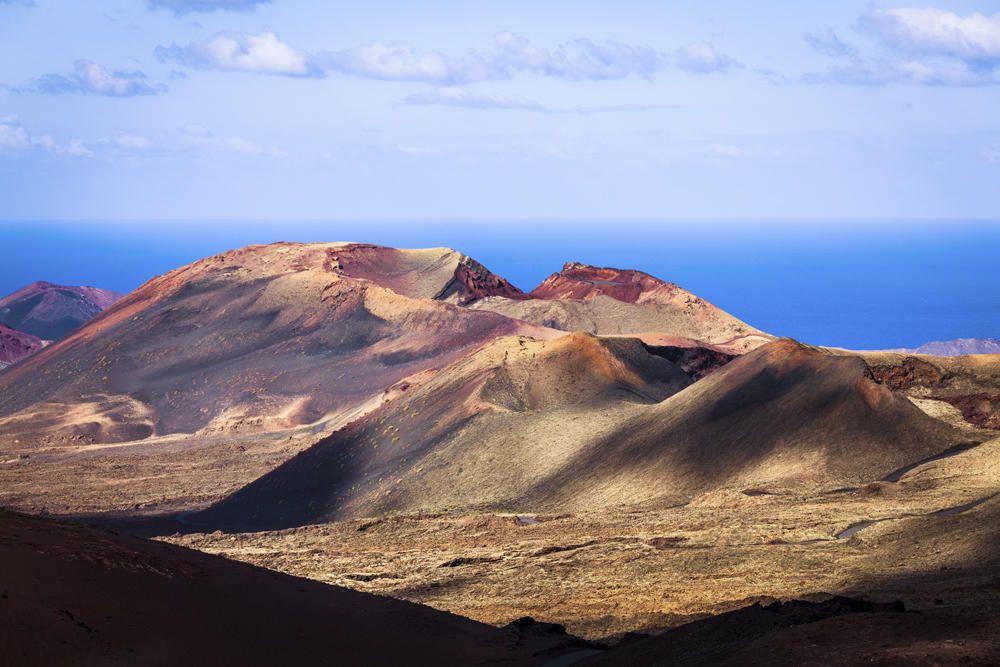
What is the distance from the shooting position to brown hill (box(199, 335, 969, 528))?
35625 mm

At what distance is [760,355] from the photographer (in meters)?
41.8

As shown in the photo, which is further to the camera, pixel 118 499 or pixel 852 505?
pixel 118 499

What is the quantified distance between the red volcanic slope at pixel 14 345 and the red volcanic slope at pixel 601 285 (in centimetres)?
3360

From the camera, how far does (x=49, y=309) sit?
387 ft

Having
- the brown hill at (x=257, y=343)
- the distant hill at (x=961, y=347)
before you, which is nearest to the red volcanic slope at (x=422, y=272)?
the brown hill at (x=257, y=343)

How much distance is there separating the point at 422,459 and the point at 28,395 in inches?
1306

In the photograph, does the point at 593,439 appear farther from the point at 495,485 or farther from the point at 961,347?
the point at 961,347

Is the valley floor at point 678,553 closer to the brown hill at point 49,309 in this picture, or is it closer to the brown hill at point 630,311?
the brown hill at point 630,311

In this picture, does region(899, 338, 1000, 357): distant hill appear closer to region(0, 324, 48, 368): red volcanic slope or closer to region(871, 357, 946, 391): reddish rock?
region(871, 357, 946, 391): reddish rock

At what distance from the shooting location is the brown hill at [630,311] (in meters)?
73.1

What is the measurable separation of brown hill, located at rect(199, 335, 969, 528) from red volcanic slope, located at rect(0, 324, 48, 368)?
48926mm

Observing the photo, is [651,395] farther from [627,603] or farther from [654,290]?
[654,290]

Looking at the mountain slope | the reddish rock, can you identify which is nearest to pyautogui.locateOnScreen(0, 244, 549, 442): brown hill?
the mountain slope

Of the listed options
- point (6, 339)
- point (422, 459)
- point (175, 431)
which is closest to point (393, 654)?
point (422, 459)
